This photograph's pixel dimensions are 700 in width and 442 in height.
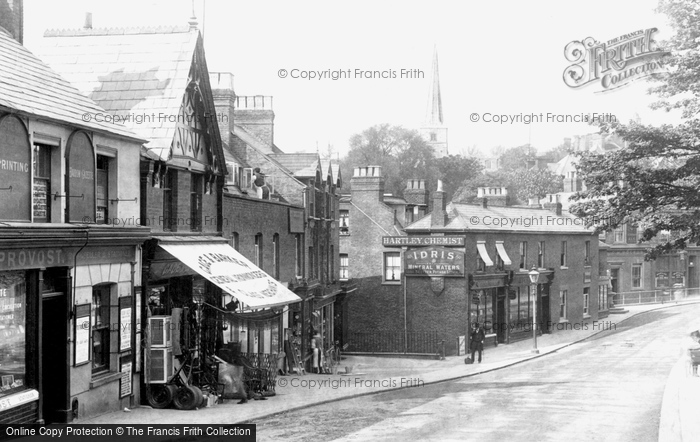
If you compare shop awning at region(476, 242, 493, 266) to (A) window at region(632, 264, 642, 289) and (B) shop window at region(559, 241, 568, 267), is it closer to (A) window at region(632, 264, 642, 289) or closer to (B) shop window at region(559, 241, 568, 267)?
(B) shop window at region(559, 241, 568, 267)

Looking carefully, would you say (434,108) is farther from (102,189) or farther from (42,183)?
(42,183)

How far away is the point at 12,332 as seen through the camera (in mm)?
14844

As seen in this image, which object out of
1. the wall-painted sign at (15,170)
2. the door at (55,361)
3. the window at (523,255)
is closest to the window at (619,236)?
the window at (523,255)

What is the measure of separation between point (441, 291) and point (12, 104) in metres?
28.4

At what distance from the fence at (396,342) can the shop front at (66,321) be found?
76.0ft

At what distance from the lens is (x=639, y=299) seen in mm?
63812

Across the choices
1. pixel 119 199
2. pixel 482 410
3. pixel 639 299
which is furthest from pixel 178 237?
pixel 639 299

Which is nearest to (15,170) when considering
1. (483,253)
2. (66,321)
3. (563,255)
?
(66,321)

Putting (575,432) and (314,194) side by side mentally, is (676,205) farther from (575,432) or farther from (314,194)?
(314,194)

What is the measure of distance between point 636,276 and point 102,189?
54289 mm

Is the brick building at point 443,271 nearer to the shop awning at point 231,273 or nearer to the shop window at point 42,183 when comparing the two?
the shop awning at point 231,273

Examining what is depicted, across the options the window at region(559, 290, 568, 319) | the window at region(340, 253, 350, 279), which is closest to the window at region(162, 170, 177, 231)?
the window at region(340, 253, 350, 279)

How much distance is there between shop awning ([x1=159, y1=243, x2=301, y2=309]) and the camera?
63.5 ft

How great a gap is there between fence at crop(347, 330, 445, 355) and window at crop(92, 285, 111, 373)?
24.0 meters
